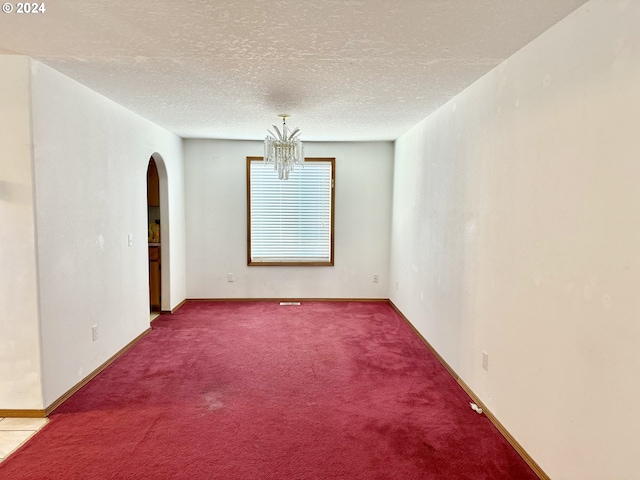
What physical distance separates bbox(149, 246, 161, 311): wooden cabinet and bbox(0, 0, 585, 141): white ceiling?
218 cm

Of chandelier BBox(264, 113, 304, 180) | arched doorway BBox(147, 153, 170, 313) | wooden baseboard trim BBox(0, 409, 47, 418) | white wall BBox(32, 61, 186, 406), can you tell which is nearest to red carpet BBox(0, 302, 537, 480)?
wooden baseboard trim BBox(0, 409, 47, 418)

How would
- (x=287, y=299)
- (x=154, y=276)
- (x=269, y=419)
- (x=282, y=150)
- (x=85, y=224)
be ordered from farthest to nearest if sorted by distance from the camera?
(x=287, y=299)
(x=154, y=276)
(x=282, y=150)
(x=85, y=224)
(x=269, y=419)

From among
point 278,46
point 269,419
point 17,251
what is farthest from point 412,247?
point 17,251

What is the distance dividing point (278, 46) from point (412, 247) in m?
3.14

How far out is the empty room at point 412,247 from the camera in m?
1.83

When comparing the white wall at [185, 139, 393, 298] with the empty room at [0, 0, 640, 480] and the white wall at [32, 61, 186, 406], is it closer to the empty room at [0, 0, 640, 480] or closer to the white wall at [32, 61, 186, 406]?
the empty room at [0, 0, 640, 480]

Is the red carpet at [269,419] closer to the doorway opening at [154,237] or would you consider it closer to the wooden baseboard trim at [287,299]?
the doorway opening at [154,237]

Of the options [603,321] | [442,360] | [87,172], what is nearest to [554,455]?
[603,321]

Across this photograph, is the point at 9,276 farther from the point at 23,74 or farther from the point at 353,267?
the point at 353,267

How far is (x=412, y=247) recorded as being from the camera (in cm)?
491

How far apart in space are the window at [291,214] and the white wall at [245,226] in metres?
0.12

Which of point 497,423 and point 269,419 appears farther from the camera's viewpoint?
point 269,419

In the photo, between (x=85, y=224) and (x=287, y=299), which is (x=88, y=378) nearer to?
(x=85, y=224)

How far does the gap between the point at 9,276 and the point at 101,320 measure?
98 cm
